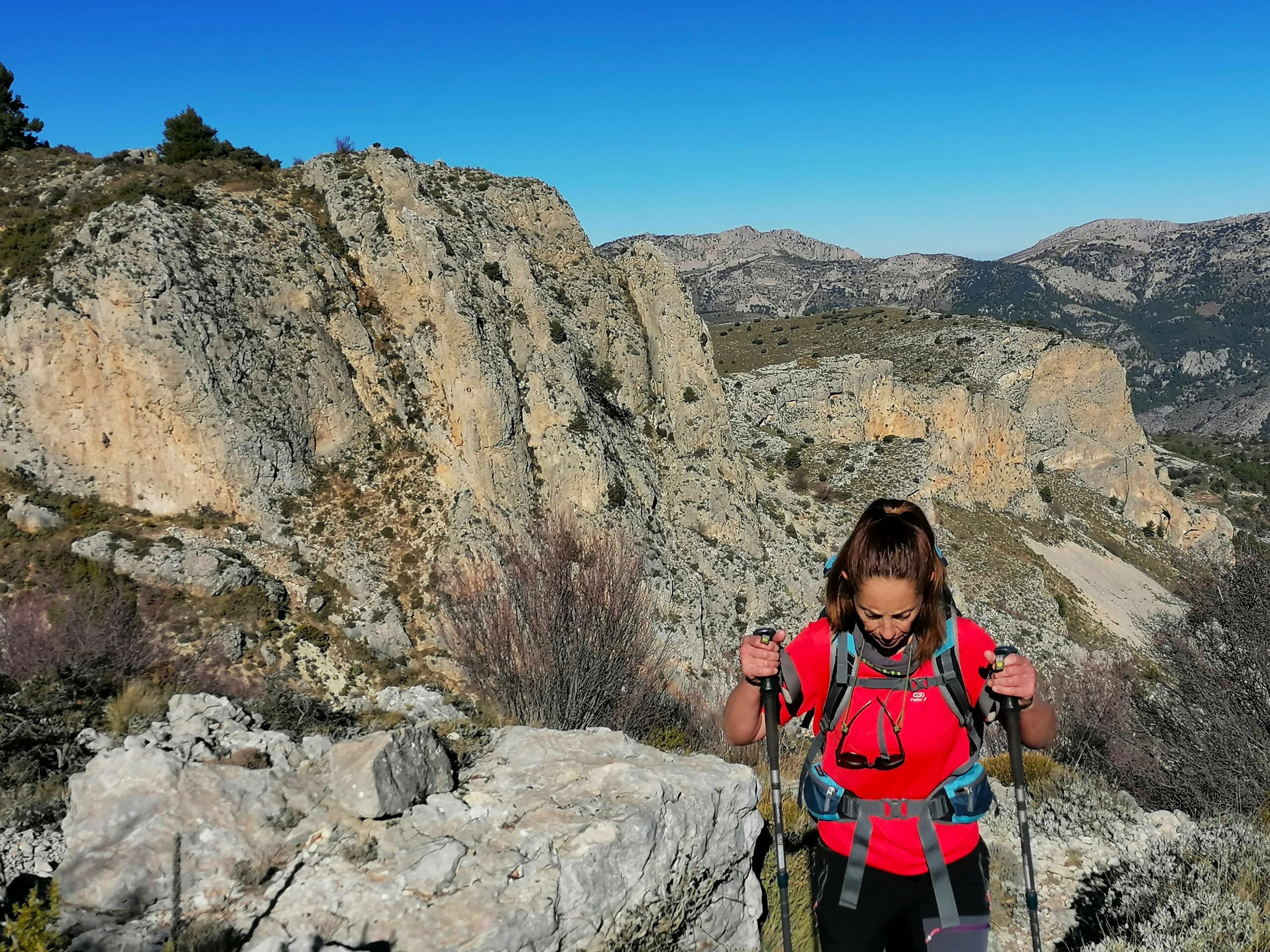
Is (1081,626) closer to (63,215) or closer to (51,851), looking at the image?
(51,851)

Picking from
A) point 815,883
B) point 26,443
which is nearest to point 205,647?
point 26,443

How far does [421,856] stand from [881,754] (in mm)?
3126

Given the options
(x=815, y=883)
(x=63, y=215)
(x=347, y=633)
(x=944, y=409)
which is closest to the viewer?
(x=815, y=883)

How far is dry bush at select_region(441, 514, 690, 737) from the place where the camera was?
12.2 metres

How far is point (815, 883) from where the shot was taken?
11.2ft

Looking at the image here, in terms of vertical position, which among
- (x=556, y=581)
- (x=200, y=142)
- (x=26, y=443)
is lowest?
(x=556, y=581)

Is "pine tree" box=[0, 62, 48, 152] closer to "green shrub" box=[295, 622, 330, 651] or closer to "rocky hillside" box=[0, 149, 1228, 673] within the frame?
"rocky hillside" box=[0, 149, 1228, 673]

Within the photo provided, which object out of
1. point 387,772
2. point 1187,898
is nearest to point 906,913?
point 387,772

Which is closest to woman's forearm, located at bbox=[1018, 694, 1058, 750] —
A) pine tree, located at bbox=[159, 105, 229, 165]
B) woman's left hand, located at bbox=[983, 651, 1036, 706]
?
woman's left hand, located at bbox=[983, 651, 1036, 706]

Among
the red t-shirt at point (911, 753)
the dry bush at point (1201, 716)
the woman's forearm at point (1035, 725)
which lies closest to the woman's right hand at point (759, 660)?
the red t-shirt at point (911, 753)

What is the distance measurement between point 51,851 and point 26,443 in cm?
2184

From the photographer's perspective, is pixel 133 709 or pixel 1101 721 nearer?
pixel 133 709

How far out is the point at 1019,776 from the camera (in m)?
3.78

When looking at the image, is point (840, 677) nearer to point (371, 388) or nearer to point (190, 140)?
point (371, 388)
